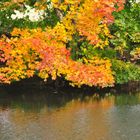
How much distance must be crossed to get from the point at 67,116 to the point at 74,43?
6979 mm

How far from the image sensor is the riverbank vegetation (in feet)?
93.0

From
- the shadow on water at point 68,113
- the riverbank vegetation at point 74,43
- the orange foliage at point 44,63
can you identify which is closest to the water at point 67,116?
the shadow on water at point 68,113

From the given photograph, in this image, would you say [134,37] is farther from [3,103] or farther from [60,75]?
[3,103]

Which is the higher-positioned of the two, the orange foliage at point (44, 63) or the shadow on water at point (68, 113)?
the orange foliage at point (44, 63)

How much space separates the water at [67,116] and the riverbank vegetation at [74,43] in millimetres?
1055

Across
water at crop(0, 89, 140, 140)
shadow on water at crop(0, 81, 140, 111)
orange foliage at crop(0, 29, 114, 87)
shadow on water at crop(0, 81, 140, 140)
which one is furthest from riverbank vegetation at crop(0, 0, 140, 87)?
water at crop(0, 89, 140, 140)

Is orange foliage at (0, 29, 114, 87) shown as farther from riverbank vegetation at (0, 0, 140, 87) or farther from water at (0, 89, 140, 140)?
water at (0, 89, 140, 140)

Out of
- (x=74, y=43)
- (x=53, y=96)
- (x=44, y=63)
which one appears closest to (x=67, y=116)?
(x=44, y=63)

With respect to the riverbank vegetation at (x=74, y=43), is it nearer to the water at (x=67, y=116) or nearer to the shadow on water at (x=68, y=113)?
the shadow on water at (x=68, y=113)

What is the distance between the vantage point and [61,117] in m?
24.4

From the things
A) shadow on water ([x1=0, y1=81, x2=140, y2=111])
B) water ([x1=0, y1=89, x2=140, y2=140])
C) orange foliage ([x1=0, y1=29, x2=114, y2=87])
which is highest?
orange foliage ([x1=0, y1=29, x2=114, y2=87])

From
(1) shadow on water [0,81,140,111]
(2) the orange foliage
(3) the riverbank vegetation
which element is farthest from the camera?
(3) the riverbank vegetation

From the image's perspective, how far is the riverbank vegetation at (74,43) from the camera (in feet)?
93.0

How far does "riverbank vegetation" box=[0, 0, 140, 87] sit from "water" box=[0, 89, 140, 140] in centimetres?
105
